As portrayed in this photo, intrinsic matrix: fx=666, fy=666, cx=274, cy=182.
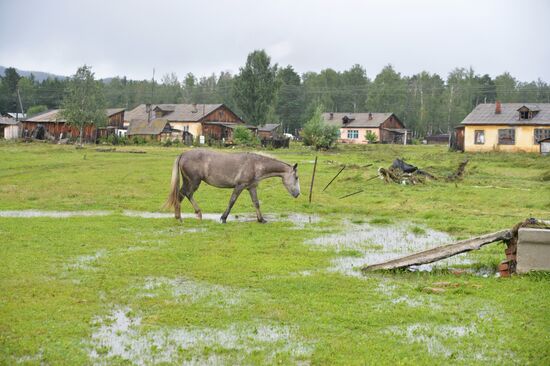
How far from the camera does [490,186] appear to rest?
29172 mm

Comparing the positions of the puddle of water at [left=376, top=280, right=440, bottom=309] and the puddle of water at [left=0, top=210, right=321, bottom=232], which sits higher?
the puddle of water at [left=0, top=210, right=321, bottom=232]

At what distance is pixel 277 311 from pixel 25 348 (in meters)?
3.45

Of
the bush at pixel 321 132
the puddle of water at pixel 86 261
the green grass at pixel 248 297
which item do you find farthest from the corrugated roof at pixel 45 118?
the puddle of water at pixel 86 261

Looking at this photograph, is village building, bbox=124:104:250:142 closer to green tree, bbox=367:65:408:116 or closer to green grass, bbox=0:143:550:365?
green tree, bbox=367:65:408:116

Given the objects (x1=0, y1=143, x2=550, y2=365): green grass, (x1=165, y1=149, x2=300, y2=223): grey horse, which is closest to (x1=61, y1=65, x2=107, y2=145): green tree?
(x1=0, y1=143, x2=550, y2=365): green grass

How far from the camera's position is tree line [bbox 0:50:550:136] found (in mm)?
101875

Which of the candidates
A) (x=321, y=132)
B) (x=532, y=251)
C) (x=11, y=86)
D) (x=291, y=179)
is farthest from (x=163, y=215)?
(x=11, y=86)

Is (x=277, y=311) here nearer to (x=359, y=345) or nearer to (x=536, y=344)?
(x=359, y=345)

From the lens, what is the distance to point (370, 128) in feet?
335

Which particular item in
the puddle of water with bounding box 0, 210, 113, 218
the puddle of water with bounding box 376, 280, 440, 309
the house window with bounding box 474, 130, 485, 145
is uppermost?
the house window with bounding box 474, 130, 485, 145

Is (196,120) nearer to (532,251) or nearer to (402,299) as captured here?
(532,251)

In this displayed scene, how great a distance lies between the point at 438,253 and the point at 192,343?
600 centimetres

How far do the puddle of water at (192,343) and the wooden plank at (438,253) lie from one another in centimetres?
423

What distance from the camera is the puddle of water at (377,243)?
13.6 m
